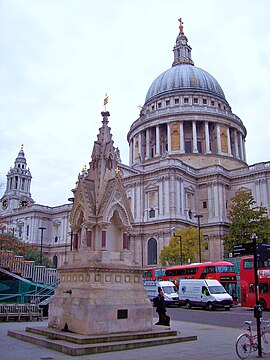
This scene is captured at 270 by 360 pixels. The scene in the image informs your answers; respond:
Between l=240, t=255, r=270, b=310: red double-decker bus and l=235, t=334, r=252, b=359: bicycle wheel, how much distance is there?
22.5 m

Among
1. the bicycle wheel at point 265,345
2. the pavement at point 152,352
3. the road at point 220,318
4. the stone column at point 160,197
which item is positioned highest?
the stone column at point 160,197

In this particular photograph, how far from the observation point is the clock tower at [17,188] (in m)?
107

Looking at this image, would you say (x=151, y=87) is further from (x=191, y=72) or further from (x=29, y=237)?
(x=29, y=237)

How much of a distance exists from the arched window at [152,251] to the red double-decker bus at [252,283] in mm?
28515

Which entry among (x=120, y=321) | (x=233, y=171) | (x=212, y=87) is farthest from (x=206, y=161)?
(x=120, y=321)

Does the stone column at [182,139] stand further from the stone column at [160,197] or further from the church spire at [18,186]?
the church spire at [18,186]

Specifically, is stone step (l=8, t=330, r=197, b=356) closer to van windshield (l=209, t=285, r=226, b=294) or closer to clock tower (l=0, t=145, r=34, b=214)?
van windshield (l=209, t=285, r=226, b=294)

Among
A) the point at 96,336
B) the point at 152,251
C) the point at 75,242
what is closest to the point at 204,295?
the point at 75,242

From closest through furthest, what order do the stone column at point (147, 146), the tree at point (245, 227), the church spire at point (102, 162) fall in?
the church spire at point (102, 162) < the tree at point (245, 227) < the stone column at point (147, 146)

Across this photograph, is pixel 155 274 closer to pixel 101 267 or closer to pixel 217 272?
pixel 217 272

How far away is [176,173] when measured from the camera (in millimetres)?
66812

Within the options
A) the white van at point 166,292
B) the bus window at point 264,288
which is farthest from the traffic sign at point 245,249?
the white van at point 166,292

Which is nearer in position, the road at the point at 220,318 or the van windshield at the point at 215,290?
the road at the point at 220,318

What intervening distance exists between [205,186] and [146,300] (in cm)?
5667
